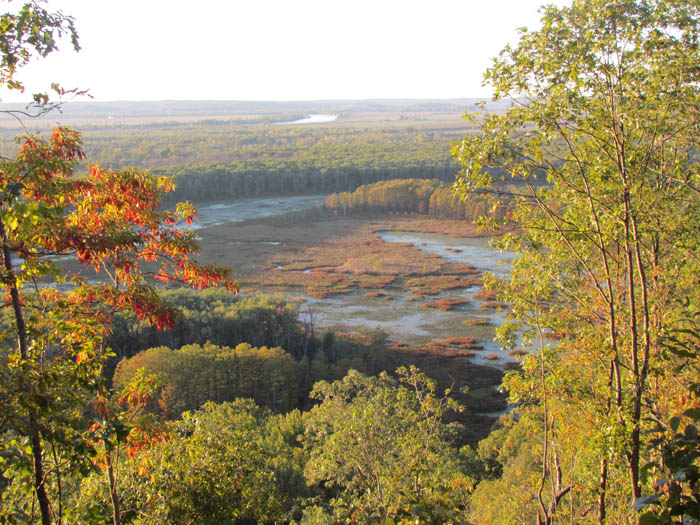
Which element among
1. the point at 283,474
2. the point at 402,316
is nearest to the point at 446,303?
the point at 402,316

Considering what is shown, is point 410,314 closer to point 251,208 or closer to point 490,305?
point 490,305

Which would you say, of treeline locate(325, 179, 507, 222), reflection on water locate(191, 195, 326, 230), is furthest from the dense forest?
treeline locate(325, 179, 507, 222)

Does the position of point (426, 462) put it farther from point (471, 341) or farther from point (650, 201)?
point (471, 341)

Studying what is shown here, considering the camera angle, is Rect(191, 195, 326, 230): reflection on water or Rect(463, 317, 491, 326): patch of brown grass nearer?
Rect(463, 317, 491, 326): patch of brown grass

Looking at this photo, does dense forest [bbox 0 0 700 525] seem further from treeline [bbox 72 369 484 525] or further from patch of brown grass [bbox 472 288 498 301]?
patch of brown grass [bbox 472 288 498 301]

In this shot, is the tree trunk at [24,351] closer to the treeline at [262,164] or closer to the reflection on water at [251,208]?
the treeline at [262,164]

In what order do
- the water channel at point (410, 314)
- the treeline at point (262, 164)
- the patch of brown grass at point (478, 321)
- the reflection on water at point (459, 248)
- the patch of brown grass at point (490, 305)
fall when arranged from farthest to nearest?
the treeline at point (262, 164) → the reflection on water at point (459, 248) → the patch of brown grass at point (490, 305) → the patch of brown grass at point (478, 321) → the water channel at point (410, 314)

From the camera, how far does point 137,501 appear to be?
7723 mm

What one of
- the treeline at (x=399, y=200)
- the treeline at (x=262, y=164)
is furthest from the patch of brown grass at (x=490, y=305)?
the treeline at (x=262, y=164)

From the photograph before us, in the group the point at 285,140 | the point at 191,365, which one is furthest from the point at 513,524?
the point at 285,140

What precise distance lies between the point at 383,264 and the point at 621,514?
150 feet

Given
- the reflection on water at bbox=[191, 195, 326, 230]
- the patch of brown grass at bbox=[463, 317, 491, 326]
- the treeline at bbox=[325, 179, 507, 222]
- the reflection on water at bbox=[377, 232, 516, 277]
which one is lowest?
the patch of brown grass at bbox=[463, 317, 491, 326]

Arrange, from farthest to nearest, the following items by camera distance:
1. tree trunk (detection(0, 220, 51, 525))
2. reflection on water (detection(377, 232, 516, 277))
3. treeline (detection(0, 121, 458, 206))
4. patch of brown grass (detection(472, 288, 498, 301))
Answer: treeline (detection(0, 121, 458, 206))
reflection on water (detection(377, 232, 516, 277))
patch of brown grass (detection(472, 288, 498, 301))
tree trunk (detection(0, 220, 51, 525))

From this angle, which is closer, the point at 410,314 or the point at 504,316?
the point at 504,316
